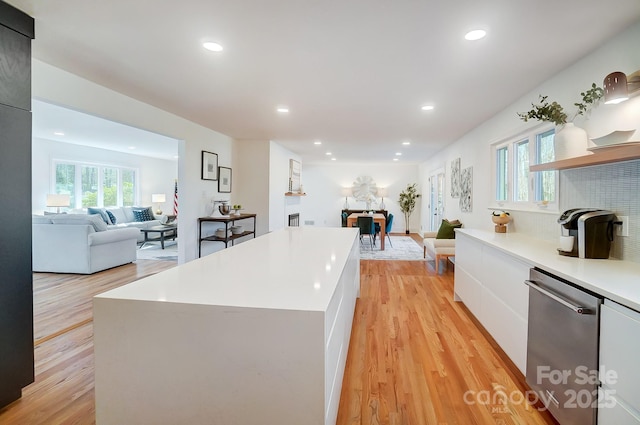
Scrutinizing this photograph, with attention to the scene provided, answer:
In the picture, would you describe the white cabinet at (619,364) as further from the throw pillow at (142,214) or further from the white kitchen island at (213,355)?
the throw pillow at (142,214)

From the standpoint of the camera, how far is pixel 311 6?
5.81 feet

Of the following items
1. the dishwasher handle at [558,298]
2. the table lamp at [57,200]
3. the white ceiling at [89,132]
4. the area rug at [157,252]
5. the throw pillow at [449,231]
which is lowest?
the area rug at [157,252]

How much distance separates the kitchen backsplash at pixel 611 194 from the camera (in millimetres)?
1848

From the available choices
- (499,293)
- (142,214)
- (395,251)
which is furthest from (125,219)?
(499,293)

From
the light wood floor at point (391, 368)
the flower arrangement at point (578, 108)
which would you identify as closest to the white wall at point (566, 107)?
the flower arrangement at point (578, 108)

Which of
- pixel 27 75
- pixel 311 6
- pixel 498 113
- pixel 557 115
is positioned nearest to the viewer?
pixel 311 6

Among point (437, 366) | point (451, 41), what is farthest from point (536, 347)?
point (451, 41)

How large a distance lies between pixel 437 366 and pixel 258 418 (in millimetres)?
1654

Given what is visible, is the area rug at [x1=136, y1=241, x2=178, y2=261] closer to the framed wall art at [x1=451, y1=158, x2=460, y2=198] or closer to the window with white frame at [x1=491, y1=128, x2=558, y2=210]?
the framed wall art at [x1=451, y1=158, x2=460, y2=198]

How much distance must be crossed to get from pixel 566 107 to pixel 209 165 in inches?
190

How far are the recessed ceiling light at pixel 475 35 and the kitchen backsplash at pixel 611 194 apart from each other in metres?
1.20

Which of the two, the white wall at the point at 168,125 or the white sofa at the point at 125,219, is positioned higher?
the white wall at the point at 168,125

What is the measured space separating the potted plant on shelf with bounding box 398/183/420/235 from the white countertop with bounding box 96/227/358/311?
844 centimetres

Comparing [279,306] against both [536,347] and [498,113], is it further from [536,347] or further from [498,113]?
[498,113]
